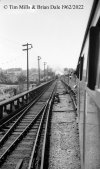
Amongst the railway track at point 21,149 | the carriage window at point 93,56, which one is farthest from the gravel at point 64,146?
the carriage window at point 93,56

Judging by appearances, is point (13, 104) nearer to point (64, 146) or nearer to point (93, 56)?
point (64, 146)

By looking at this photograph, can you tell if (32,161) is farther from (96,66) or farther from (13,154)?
(96,66)

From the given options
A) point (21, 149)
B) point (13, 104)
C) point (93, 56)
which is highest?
point (93, 56)

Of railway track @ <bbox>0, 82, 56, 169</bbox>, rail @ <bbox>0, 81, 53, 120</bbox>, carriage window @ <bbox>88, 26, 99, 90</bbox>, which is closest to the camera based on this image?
carriage window @ <bbox>88, 26, 99, 90</bbox>

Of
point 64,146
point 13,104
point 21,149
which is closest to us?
point 21,149

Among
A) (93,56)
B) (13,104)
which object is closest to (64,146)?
(93,56)

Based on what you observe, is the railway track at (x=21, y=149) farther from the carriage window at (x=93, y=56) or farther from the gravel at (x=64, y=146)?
the carriage window at (x=93, y=56)

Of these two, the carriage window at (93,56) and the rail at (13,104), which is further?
the rail at (13,104)

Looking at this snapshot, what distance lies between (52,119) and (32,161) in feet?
23.1

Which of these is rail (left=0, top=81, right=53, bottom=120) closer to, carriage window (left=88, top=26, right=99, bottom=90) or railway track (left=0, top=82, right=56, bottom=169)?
railway track (left=0, top=82, right=56, bottom=169)

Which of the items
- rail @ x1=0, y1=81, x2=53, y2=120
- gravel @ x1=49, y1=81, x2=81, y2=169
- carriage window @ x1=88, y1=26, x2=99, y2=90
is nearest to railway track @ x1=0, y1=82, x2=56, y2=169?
gravel @ x1=49, y1=81, x2=81, y2=169

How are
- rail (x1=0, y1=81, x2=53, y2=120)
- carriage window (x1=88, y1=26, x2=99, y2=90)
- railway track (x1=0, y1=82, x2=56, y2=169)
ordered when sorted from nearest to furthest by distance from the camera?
carriage window (x1=88, y1=26, x2=99, y2=90) < railway track (x1=0, y1=82, x2=56, y2=169) < rail (x1=0, y1=81, x2=53, y2=120)

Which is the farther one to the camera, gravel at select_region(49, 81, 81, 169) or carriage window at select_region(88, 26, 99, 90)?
gravel at select_region(49, 81, 81, 169)

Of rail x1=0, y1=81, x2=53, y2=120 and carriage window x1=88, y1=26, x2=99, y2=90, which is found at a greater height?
carriage window x1=88, y1=26, x2=99, y2=90
